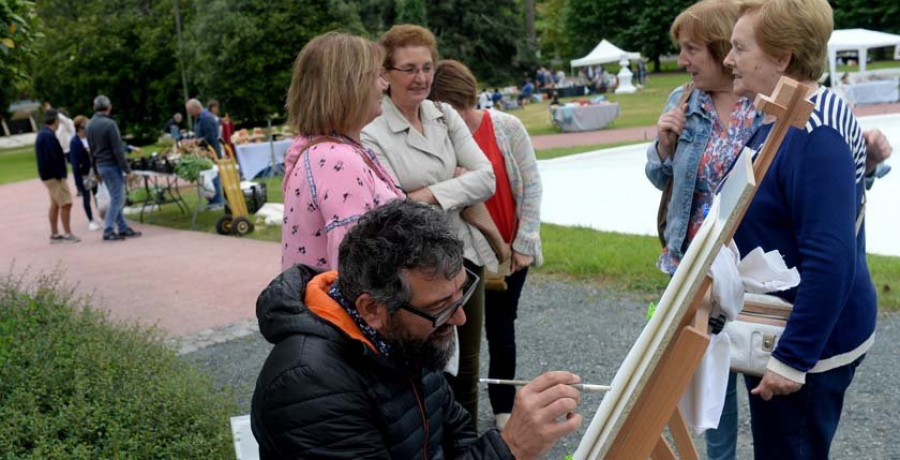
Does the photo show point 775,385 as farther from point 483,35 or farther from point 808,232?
point 483,35

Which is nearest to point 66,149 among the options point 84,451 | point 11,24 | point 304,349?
point 11,24

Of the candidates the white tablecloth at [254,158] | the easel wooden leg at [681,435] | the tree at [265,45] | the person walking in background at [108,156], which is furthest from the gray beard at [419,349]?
the tree at [265,45]

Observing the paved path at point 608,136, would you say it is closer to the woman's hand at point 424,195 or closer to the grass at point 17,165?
the grass at point 17,165

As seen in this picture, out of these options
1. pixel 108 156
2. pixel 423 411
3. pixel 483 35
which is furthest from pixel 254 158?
pixel 483 35

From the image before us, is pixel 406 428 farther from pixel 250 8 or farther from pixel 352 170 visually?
pixel 250 8

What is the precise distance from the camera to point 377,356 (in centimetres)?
189

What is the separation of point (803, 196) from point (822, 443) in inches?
27.5

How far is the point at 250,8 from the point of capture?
23281 mm

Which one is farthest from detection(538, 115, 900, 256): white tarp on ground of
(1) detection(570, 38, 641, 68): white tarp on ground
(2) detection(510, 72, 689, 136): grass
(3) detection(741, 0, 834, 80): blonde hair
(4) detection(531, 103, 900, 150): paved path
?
(1) detection(570, 38, 641, 68): white tarp on ground

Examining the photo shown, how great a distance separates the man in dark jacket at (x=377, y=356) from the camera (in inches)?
71.9

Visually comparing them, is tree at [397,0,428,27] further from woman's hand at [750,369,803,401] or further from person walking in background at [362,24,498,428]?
woman's hand at [750,369,803,401]

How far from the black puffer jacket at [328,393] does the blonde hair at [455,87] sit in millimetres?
1925

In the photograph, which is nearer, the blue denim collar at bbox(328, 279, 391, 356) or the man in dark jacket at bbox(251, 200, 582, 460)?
the man in dark jacket at bbox(251, 200, 582, 460)

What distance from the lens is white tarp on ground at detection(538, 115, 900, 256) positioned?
9023mm
